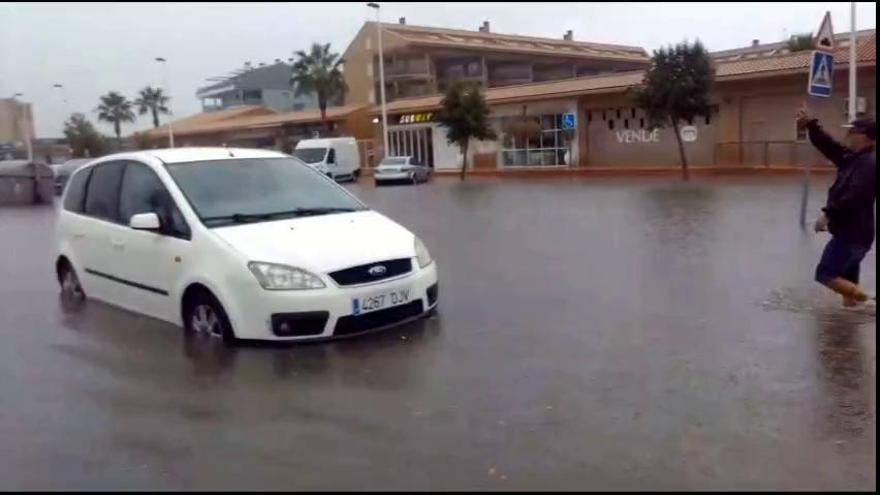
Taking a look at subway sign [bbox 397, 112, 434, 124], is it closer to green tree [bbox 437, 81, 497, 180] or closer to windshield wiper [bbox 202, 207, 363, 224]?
green tree [bbox 437, 81, 497, 180]

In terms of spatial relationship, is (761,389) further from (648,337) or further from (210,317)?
(210,317)

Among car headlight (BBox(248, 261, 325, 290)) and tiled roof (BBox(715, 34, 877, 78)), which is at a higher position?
tiled roof (BBox(715, 34, 877, 78))

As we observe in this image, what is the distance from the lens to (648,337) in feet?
20.3

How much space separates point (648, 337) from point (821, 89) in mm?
6125

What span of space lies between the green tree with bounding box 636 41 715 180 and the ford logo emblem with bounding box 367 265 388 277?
24239 mm

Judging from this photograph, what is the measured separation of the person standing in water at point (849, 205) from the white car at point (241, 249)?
3085 millimetres

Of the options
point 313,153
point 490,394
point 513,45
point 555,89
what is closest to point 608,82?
point 555,89

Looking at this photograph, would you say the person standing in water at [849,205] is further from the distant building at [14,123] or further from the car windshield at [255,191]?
the distant building at [14,123]

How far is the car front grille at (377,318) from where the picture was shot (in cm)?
584

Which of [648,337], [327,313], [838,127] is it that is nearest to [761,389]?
[648,337]

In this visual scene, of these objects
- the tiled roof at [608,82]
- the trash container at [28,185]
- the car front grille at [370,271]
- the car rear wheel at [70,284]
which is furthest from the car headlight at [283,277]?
the tiled roof at [608,82]

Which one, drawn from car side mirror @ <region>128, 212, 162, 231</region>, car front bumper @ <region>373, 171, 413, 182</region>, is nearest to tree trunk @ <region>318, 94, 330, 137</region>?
car front bumper @ <region>373, 171, 413, 182</region>

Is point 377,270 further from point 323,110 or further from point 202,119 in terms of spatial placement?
point 323,110

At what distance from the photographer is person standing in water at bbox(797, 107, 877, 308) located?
6.26 m
